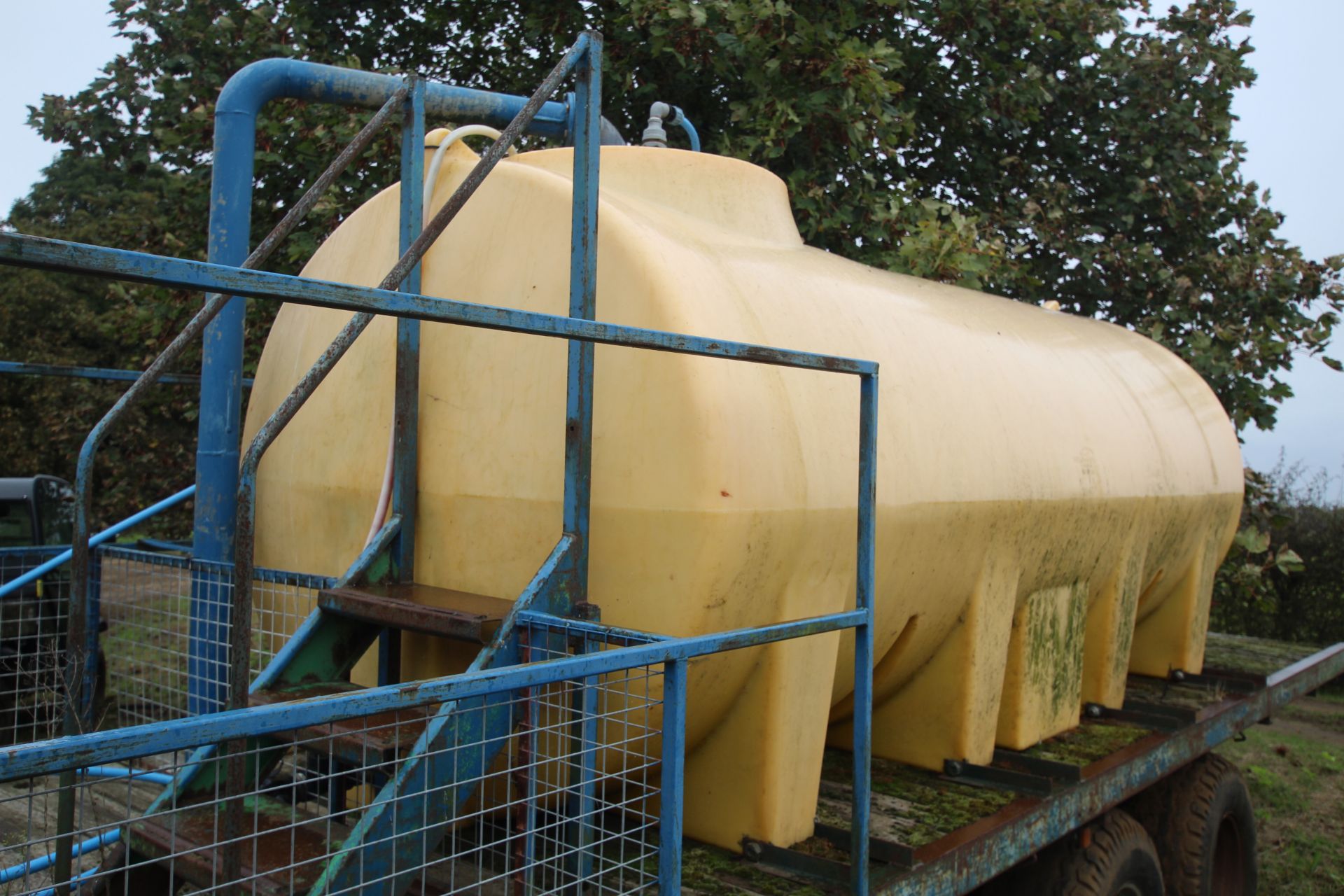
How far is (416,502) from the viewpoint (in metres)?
3.34

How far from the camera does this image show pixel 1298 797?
774 cm

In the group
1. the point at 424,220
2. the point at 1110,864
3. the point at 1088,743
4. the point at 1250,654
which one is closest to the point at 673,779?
the point at 424,220

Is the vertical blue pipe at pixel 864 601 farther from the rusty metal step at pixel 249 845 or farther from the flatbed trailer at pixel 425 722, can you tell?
the rusty metal step at pixel 249 845

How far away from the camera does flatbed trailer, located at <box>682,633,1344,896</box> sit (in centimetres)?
305

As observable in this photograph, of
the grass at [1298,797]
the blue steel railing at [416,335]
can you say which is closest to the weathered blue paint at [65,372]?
the blue steel railing at [416,335]

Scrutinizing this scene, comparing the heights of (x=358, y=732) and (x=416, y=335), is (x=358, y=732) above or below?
below

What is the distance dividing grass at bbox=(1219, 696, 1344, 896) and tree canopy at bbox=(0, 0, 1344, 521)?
2626 mm

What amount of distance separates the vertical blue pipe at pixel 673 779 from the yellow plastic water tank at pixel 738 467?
1.59 ft

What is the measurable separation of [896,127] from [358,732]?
6.78 m

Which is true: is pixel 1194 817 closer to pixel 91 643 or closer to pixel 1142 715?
pixel 1142 715

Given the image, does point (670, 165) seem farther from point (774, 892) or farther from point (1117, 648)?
point (1117, 648)

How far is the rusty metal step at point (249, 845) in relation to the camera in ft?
7.73

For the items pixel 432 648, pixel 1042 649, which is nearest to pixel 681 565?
pixel 432 648

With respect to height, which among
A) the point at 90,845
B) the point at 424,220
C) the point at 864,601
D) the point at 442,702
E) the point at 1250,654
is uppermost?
the point at 424,220
